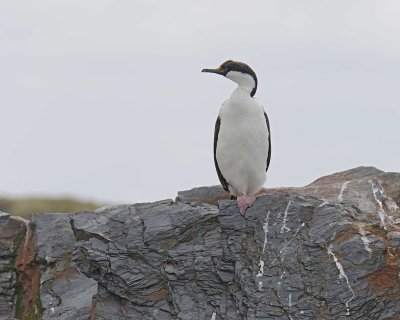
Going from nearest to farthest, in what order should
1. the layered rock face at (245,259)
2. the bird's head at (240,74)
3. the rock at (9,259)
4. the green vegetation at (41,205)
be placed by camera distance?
the layered rock face at (245,259)
the bird's head at (240,74)
the rock at (9,259)
the green vegetation at (41,205)

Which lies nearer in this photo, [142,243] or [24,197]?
[142,243]

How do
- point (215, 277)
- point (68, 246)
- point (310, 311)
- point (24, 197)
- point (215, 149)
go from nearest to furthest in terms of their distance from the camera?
point (310, 311), point (215, 277), point (215, 149), point (68, 246), point (24, 197)

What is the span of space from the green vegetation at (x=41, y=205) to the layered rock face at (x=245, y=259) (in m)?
24.2

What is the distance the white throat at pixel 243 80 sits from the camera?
1311 centimetres

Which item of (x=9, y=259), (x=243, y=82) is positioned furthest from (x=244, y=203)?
(x=9, y=259)

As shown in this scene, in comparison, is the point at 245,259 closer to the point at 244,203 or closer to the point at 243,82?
the point at 244,203

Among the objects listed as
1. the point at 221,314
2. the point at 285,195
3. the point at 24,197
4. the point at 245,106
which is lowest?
the point at 24,197

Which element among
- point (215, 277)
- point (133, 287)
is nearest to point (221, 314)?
point (215, 277)

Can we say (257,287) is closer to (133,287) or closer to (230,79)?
(133,287)

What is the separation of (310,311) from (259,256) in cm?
106

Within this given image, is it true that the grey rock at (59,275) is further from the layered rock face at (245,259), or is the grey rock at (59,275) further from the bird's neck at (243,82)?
the bird's neck at (243,82)

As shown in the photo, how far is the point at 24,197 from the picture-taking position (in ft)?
142

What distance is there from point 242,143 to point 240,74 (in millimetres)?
1018

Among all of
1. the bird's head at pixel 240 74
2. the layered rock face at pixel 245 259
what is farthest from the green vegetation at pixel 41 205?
the bird's head at pixel 240 74
